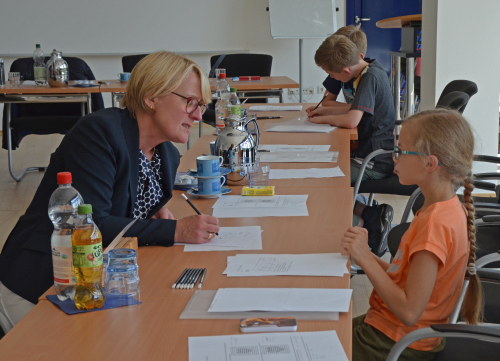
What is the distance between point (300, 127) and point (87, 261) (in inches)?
88.2

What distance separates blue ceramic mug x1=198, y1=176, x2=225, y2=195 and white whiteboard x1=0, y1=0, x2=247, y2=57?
18.4ft

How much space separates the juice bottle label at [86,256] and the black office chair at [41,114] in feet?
13.1

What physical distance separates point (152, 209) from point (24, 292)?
484mm

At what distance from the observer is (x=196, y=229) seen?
4.92 feet

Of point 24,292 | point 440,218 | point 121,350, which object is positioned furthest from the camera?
point 24,292

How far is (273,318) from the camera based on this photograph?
1.04m

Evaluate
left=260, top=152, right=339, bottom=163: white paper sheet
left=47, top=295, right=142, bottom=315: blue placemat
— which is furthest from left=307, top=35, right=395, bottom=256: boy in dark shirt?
left=47, top=295, right=142, bottom=315: blue placemat

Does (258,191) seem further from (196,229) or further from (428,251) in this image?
(428,251)

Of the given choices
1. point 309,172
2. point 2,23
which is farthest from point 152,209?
point 2,23

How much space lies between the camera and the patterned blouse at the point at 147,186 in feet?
5.86

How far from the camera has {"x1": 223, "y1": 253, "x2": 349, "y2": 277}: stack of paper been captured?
49.8 inches

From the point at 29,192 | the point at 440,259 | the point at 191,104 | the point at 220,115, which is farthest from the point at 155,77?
the point at 29,192

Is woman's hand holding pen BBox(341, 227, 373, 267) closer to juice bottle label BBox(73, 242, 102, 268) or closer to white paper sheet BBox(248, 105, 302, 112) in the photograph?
juice bottle label BBox(73, 242, 102, 268)

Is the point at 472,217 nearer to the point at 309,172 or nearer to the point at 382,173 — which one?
the point at 309,172
